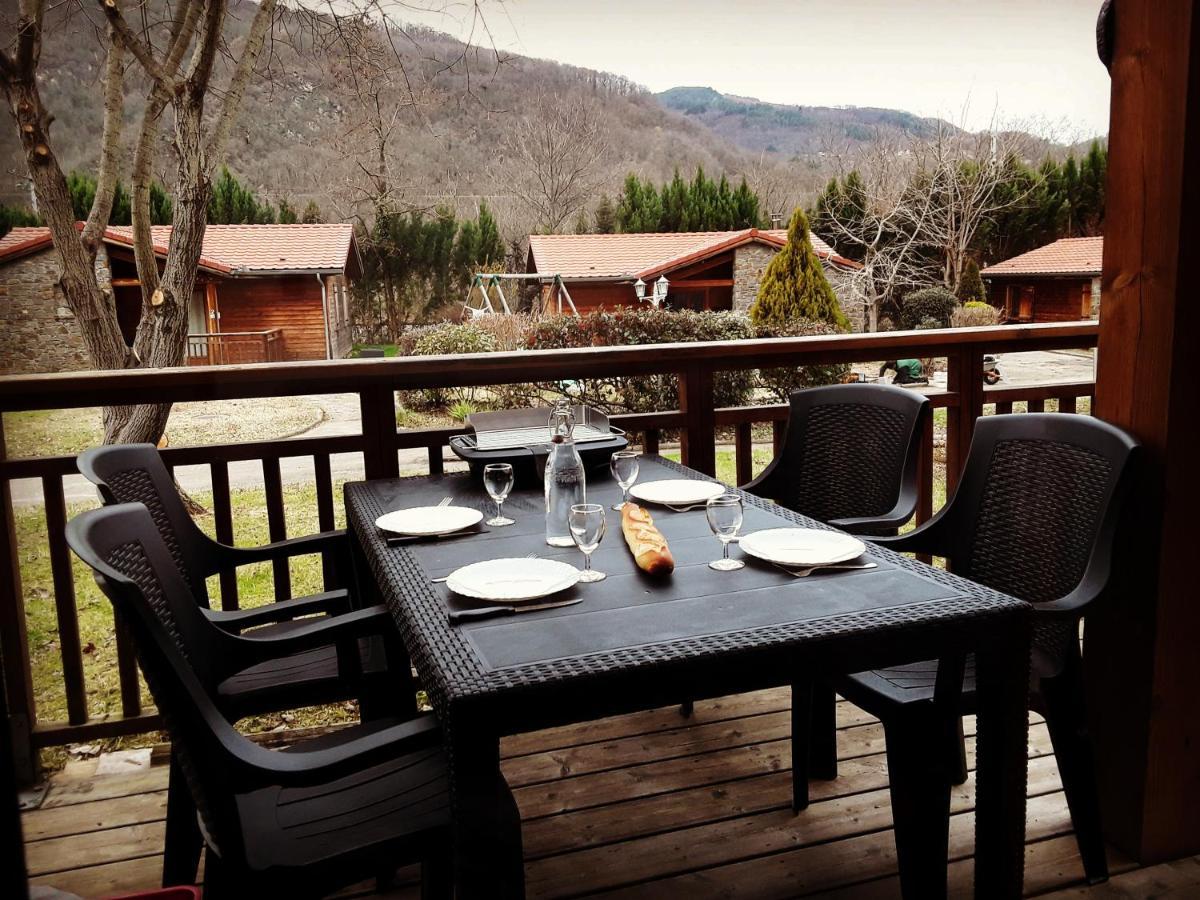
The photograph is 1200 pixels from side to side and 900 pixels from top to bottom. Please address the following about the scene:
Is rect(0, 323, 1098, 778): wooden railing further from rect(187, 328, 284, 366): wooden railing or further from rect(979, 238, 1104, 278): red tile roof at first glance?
rect(187, 328, 284, 366): wooden railing

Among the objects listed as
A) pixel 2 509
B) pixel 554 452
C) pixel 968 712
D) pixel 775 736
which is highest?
pixel 554 452

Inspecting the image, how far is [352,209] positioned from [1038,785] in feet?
41.0

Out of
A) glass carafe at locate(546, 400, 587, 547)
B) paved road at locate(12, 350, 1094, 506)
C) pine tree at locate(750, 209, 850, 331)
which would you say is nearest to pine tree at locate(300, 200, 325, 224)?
paved road at locate(12, 350, 1094, 506)

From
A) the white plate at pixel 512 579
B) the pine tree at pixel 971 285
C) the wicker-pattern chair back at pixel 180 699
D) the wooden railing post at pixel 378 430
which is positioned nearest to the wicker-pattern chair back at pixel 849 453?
the wooden railing post at pixel 378 430

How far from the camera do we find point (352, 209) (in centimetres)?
1313

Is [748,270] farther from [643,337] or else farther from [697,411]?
[697,411]

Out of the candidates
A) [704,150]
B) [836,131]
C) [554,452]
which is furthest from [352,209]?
[554,452]

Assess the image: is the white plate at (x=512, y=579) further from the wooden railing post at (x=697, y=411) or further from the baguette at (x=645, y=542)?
the wooden railing post at (x=697, y=411)

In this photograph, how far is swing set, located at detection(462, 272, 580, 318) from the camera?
43.1ft

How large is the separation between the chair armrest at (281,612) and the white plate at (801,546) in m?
0.80

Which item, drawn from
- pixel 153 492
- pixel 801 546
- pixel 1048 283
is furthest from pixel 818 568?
pixel 1048 283

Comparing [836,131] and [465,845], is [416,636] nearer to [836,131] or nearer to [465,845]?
[465,845]

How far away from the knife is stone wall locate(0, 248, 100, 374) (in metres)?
7.48

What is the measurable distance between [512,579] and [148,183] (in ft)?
27.6
